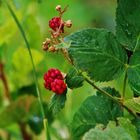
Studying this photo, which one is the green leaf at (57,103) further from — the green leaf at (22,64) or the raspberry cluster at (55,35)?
the green leaf at (22,64)

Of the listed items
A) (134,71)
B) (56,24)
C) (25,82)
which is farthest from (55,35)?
(25,82)

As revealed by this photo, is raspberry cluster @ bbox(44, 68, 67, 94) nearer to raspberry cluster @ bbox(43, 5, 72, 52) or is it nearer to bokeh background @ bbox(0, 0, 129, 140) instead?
raspberry cluster @ bbox(43, 5, 72, 52)

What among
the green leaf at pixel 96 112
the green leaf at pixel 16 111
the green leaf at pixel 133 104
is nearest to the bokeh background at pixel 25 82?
the green leaf at pixel 16 111

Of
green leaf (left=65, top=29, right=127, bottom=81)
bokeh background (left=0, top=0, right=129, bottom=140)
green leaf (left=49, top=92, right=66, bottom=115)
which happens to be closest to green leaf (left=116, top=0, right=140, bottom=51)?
green leaf (left=65, top=29, right=127, bottom=81)

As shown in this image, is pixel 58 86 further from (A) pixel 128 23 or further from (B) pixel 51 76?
(A) pixel 128 23

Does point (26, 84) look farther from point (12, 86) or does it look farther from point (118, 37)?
point (118, 37)
